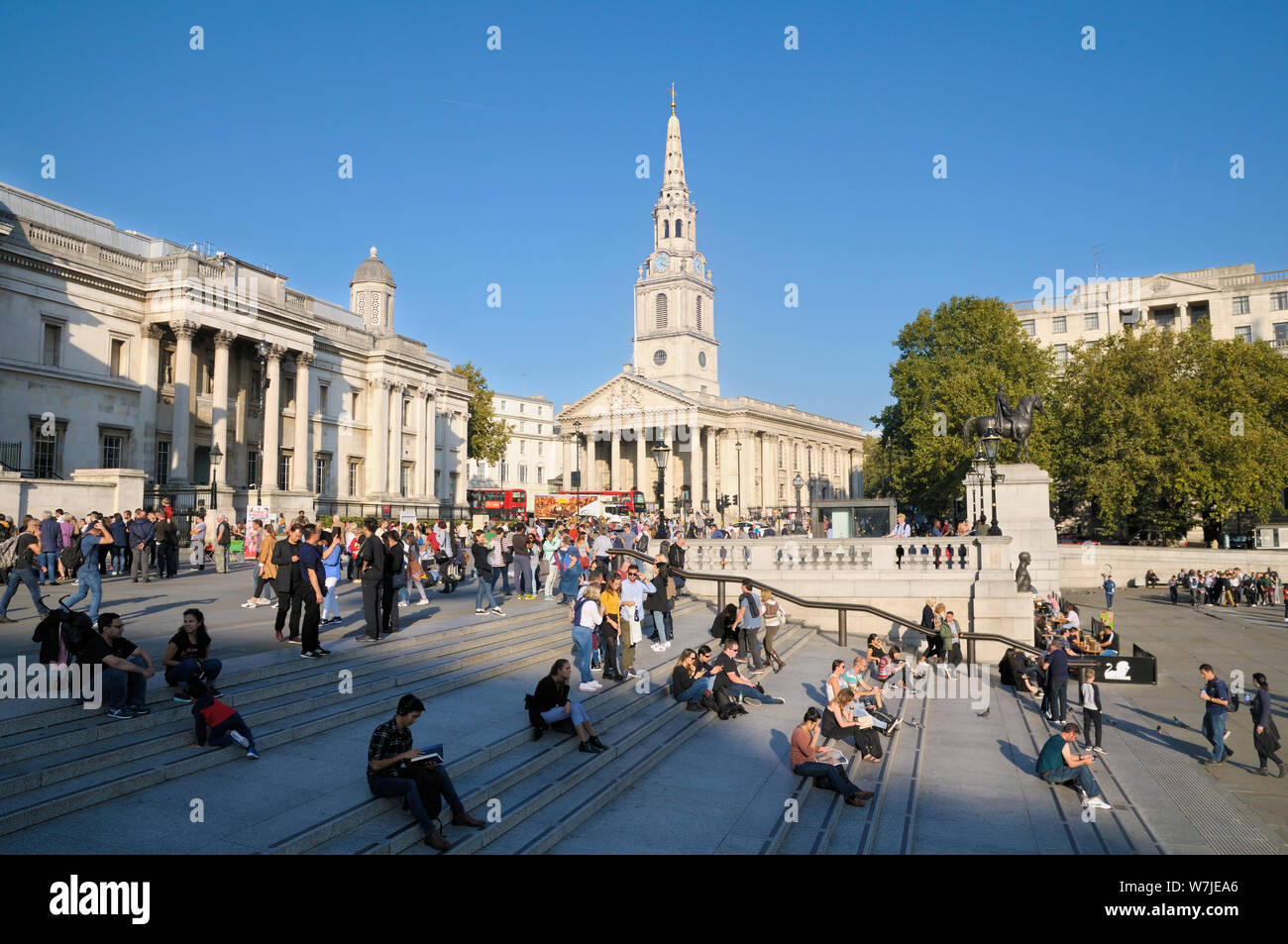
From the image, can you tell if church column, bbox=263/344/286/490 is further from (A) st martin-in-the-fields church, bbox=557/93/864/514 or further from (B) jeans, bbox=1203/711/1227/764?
(A) st martin-in-the-fields church, bbox=557/93/864/514

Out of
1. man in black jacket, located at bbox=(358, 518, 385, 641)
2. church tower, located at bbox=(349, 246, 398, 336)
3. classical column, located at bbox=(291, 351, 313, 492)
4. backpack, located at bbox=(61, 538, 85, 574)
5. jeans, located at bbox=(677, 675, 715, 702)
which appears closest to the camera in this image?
man in black jacket, located at bbox=(358, 518, 385, 641)

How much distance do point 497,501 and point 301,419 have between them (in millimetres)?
24121

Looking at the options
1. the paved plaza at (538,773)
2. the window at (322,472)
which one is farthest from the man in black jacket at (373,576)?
the window at (322,472)

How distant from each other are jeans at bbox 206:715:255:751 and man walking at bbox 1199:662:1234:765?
13246 millimetres

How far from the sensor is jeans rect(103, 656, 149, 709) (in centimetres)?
780

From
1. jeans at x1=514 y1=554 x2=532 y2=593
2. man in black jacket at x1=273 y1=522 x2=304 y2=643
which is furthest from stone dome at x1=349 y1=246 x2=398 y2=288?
man in black jacket at x1=273 y1=522 x2=304 y2=643

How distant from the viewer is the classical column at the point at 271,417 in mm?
38688

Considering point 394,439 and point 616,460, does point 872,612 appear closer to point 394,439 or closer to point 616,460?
point 394,439

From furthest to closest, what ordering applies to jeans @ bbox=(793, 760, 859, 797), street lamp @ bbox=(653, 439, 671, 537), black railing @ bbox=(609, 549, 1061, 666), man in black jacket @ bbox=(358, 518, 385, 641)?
street lamp @ bbox=(653, 439, 671, 537), black railing @ bbox=(609, 549, 1061, 666), man in black jacket @ bbox=(358, 518, 385, 641), jeans @ bbox=(793, 760, 859, 797)

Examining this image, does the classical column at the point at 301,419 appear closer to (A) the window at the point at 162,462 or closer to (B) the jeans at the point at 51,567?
(A) the window at the point at 162,462

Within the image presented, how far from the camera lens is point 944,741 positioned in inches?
491

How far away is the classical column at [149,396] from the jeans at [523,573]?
23093mm

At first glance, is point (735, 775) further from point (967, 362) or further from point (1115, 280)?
point (1115, 280)
